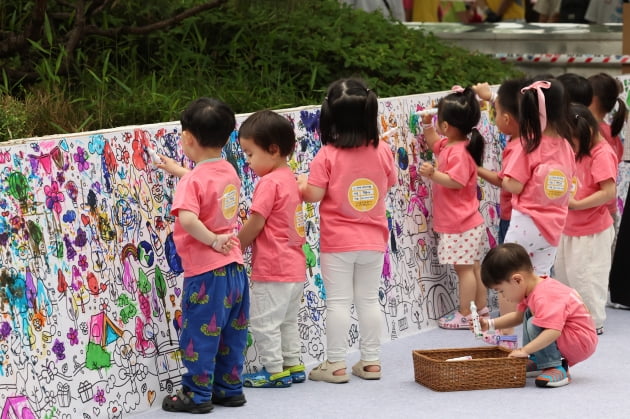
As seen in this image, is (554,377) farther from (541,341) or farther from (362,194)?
(362,194)

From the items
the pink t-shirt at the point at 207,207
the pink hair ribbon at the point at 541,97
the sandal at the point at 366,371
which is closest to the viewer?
the pink t-shirt at the point at 207,207

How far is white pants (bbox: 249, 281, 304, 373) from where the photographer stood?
5852 millimetres

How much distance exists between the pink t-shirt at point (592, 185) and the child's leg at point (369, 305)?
175cm

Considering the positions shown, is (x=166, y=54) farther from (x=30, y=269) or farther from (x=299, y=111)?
(x=30, y=269)

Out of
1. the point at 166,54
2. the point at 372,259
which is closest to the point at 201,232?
the point at 372,259

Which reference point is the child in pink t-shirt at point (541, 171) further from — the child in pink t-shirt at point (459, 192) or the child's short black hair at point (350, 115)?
the child's short black hair at point (350, 115)

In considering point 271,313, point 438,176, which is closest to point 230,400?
point 271,313

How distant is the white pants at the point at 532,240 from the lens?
6562mm

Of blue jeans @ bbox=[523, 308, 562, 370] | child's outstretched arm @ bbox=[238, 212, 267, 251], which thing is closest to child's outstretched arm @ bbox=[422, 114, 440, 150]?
blue jeans @ bbox=[523, 308, 562, 370]

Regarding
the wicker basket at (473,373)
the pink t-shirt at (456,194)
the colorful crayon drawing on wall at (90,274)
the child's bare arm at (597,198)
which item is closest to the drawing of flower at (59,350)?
the colorful crayon drawing on wall at (90,274)

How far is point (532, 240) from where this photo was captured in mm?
6570

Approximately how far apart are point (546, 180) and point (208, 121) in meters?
2.10

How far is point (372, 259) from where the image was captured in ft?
19.9

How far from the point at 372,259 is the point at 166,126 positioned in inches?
49.0
